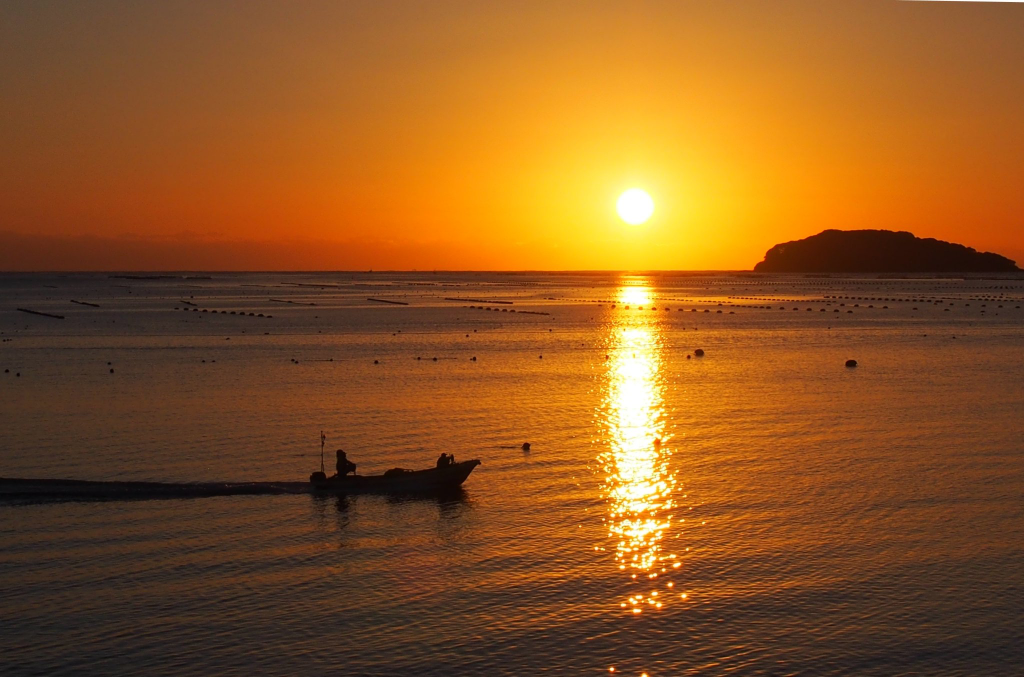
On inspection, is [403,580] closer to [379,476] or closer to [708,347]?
[379,476]

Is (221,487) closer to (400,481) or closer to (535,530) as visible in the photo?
(400,481)

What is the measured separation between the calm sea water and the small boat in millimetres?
478

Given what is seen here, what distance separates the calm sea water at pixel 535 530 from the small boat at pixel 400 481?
478 mm

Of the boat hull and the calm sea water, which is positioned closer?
the calm sea water

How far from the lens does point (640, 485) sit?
87.5 ft

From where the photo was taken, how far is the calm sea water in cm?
1641

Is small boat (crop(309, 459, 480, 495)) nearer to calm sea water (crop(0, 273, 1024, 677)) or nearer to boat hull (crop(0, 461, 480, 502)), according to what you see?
boat hull (crop(0, 461, 480, 502))

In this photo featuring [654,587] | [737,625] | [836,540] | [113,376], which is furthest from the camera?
[113,376]

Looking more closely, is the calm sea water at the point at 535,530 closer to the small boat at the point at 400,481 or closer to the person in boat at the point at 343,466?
the small boat at the point at 400,481

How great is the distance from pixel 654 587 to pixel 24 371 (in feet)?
147

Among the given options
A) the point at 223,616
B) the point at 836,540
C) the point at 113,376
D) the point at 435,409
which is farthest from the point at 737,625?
the point at 113,376

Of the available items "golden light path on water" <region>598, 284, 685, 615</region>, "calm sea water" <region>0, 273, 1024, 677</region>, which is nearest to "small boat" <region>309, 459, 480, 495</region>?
"calm sea water" <region>0, 273, 1024, 677</region>

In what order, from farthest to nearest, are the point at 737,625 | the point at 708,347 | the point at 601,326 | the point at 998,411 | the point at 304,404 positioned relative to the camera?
the point at 601,326 < the point at 708,347 < the point at 304,404 < the point at 998,411 < the point at 737,625

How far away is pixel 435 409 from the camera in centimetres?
3944
